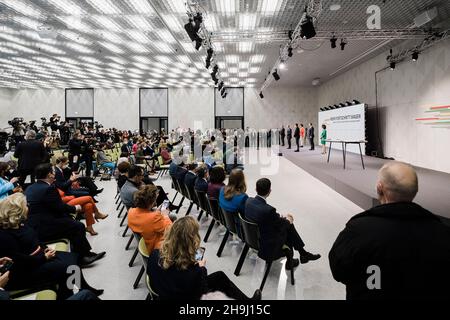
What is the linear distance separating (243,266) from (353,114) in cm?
1167

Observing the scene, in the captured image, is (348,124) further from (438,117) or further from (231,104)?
(231,104)

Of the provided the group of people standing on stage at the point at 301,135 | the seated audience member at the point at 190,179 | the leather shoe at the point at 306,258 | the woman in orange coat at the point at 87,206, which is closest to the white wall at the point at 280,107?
the group of people standing on stage at the point at 301,135

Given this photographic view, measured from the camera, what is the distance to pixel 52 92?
22.1 m

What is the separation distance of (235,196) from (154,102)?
66.0ft

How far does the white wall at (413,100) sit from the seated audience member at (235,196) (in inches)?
314

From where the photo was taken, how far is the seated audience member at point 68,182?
479cm

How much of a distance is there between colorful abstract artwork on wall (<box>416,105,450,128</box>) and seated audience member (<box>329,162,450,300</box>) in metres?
8.96

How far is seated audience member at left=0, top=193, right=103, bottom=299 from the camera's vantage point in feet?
7.32

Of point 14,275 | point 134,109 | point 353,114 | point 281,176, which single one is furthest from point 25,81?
point 14,275

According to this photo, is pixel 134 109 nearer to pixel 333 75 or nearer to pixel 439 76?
pixel 333 75

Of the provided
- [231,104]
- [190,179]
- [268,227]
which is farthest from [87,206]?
[231,104]

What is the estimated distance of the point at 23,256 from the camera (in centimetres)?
226

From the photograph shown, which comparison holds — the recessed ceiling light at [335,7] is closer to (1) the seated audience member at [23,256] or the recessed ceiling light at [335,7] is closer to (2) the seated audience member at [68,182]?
(2) the seated audience member at [68,182]

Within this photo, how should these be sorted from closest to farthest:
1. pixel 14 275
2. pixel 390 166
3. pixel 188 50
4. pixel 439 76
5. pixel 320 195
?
pixel 390 166
pixel 14 275
pixel 320 195
pixel 439 76
pixel 188 50
